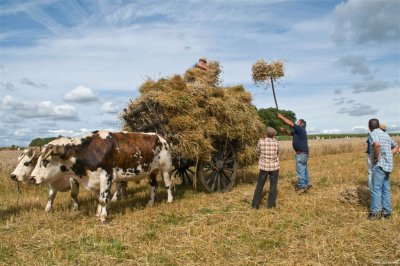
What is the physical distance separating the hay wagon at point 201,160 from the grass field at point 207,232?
0.60 meters

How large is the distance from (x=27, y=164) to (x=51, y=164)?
95 centimetres

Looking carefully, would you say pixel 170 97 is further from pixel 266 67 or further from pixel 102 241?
pixel 102 241

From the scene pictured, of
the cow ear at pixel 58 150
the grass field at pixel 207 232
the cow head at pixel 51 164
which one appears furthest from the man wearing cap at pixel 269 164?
the cow ear at pixel 58 150

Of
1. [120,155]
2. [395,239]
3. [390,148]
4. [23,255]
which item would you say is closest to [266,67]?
[390,148]

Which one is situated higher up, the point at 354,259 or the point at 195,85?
the point at 195,85

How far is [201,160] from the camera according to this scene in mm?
10062

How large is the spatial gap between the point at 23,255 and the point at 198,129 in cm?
483

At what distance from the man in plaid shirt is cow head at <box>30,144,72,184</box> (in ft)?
19.8

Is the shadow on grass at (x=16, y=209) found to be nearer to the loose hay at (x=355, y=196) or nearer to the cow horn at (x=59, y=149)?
the cow horn at (x=59, y=149)

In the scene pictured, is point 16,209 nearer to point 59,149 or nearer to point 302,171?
point 59,149

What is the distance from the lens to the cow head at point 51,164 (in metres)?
7.84

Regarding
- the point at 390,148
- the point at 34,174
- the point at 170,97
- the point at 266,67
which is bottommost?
the point at 34,174

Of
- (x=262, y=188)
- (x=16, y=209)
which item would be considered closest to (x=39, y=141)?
(x=16, y=209)

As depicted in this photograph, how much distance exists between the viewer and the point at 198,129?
376 inches
